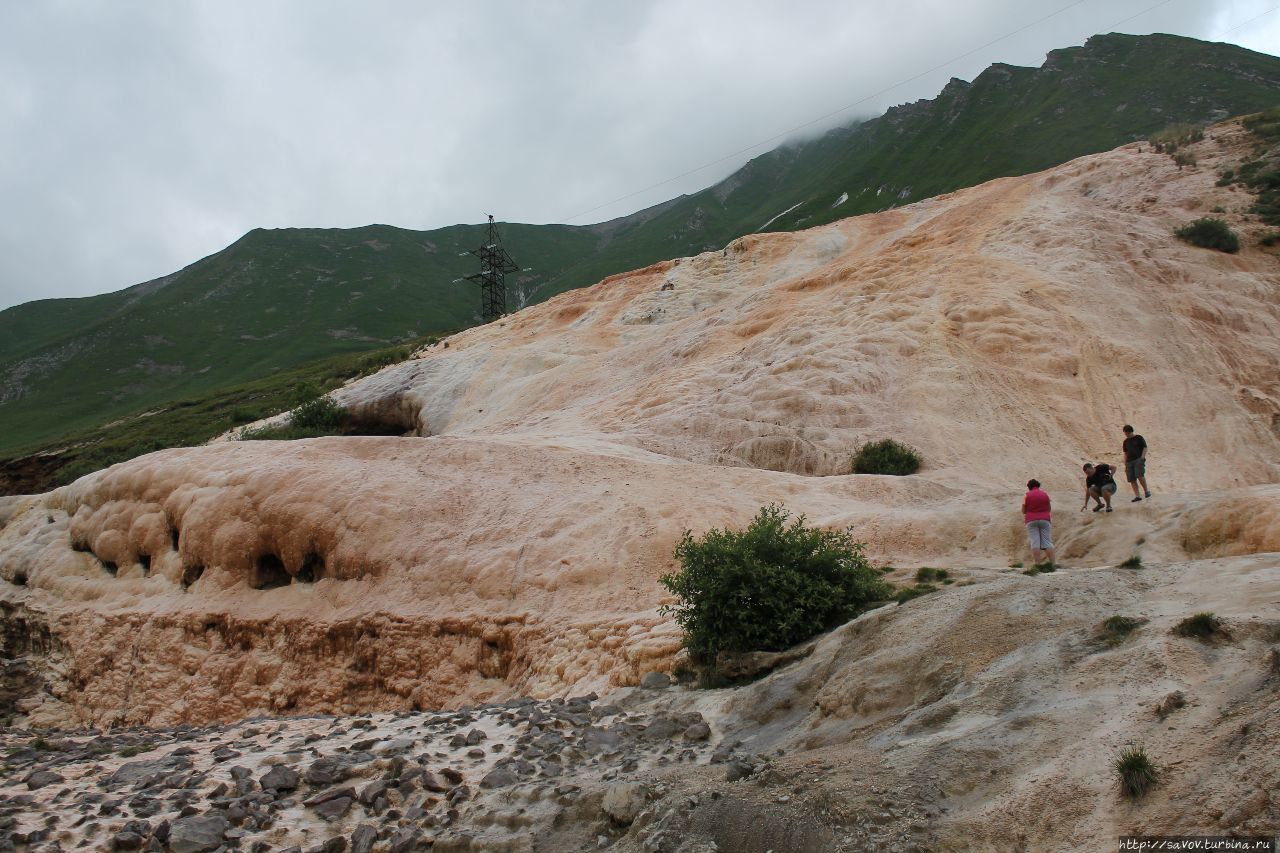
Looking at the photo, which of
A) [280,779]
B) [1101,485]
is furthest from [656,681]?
[1101,485]

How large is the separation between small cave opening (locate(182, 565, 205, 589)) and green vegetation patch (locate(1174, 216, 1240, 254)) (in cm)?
3059

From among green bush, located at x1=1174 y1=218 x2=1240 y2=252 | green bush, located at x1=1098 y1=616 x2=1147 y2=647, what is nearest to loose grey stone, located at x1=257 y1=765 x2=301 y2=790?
green bush, located at x1=1098 y1=616 x2=1147 y2=647

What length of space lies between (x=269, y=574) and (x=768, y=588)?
35.3ft

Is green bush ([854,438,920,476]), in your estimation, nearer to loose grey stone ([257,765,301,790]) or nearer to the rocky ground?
the rocky ground

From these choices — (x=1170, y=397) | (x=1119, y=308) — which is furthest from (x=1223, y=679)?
(x=1119, y=308)

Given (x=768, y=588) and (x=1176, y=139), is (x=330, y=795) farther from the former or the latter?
(x=1176, y=139)

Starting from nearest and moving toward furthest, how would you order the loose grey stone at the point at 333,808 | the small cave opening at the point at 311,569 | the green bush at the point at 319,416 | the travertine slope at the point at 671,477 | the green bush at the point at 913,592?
the loose grey stone at the point at 333,808
the green bush at the point at 913,592
the travertine slope at the point at 671,477
the small cave opening at the point at 311,569
the green bush at the point at 319,416

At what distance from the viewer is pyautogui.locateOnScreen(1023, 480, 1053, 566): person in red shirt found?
12211 mm

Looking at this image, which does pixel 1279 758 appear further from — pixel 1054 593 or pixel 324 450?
pixel 324 450

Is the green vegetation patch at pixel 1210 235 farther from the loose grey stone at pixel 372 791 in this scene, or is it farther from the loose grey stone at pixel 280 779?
the loose grey stone at pixel 280 779

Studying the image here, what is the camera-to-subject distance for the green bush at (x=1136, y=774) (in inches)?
176

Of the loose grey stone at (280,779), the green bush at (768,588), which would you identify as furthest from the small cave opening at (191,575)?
the green bush at (768,588)

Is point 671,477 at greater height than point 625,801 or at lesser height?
greater

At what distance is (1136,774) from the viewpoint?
453 cm
